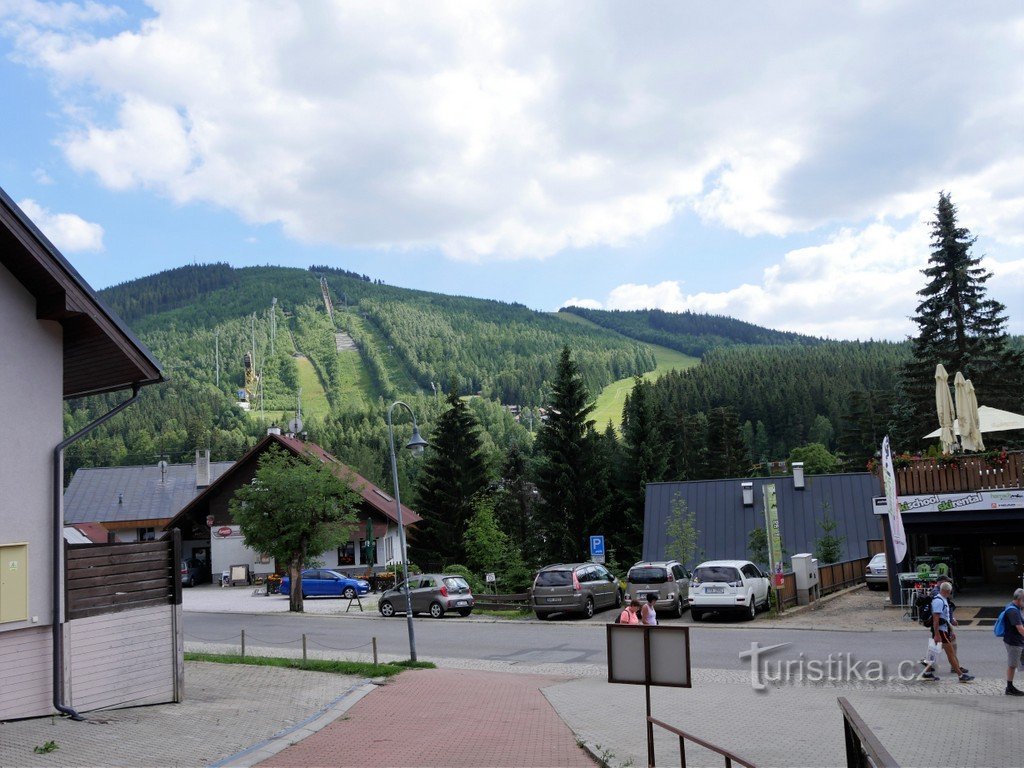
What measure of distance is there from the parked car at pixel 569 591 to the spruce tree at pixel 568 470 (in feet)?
70.0

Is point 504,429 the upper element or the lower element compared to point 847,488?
upper

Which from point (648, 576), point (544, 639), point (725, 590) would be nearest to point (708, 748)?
point (544, 639)

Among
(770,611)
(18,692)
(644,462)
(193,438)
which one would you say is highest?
(193,438)

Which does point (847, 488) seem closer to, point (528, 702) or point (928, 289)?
point (928, 289)

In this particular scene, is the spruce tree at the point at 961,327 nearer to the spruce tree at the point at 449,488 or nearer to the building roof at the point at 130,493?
the spruce tree at the point at 449,488

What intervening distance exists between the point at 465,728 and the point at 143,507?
54.4 metres

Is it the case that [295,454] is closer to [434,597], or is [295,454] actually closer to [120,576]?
[434,597]

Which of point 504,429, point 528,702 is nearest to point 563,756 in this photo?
point 528,702

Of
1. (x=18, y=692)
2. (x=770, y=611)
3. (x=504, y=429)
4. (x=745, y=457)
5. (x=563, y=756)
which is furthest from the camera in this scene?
(x=504, y=429)

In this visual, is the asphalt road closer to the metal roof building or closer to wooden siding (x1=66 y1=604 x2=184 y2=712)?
wooden siding (x1=66 y1=604 x2=184 y2=712)

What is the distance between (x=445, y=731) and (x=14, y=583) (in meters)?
5.90

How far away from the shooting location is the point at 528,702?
44.2 ft

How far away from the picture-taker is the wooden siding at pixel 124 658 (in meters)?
11.6

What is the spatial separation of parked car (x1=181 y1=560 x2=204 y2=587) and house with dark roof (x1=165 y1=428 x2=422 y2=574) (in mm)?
1419
